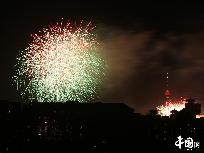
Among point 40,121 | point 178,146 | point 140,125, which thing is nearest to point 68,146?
point 40,121

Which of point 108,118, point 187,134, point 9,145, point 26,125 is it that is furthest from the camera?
point 187,134

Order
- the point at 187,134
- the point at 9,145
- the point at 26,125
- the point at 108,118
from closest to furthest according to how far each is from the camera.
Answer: the point at 9,145 < the point at 26,125 < the point at 108,118 < the point at 187,134

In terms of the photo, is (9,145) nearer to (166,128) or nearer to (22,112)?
(22,112)

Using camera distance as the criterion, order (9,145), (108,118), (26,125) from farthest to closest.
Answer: (108,118), (26,125), (9,145)

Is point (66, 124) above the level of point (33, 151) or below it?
above

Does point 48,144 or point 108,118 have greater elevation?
point 108,118

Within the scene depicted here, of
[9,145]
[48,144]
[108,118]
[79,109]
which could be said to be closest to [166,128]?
[108,118]

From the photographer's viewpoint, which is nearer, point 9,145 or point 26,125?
point 9,145

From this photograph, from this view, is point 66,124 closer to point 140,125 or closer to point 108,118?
point 108,118

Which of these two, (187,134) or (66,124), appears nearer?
(66,124)
